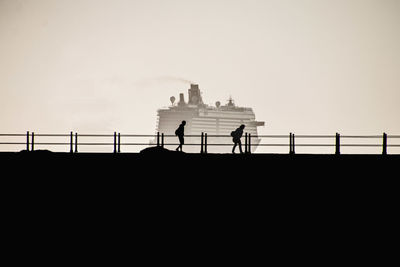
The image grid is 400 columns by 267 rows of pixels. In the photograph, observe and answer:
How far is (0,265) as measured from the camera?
20.7 meters

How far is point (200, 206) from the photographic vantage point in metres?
22.7

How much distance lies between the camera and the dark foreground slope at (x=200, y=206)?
21906 millimetres

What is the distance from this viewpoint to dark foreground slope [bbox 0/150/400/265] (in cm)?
2191

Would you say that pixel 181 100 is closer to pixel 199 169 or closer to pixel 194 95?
pixel 194 95

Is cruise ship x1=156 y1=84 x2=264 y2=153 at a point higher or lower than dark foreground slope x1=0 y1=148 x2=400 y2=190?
higher

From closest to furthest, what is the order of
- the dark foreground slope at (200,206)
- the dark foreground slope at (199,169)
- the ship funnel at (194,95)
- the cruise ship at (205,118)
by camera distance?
the dark foreground slope at (200,206), the dark foreground slope at (199,169), the cruise ship at (205,118), the ship funnel at (194,95)

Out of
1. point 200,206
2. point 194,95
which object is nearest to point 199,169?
A: point 200,206

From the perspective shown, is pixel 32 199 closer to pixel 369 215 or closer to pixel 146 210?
pixel 146 210

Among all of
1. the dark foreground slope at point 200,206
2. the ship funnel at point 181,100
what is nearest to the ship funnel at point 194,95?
the ship funnel at point 181,100

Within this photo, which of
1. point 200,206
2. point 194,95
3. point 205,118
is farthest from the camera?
point 194,95

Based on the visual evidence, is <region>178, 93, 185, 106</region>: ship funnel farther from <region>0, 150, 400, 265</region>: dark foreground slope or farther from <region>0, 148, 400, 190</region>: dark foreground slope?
<region>0, 148, 400, 190</region>: dark foreground slope

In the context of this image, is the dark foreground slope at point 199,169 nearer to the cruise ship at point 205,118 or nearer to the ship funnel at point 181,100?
the cruise ship at point 205,118

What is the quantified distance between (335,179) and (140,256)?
7.70 meters

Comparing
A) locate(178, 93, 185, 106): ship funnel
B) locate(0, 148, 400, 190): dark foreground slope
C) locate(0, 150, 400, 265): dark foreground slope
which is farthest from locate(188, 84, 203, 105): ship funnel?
locate(0, 150, 400, 265): dark foreground slope
